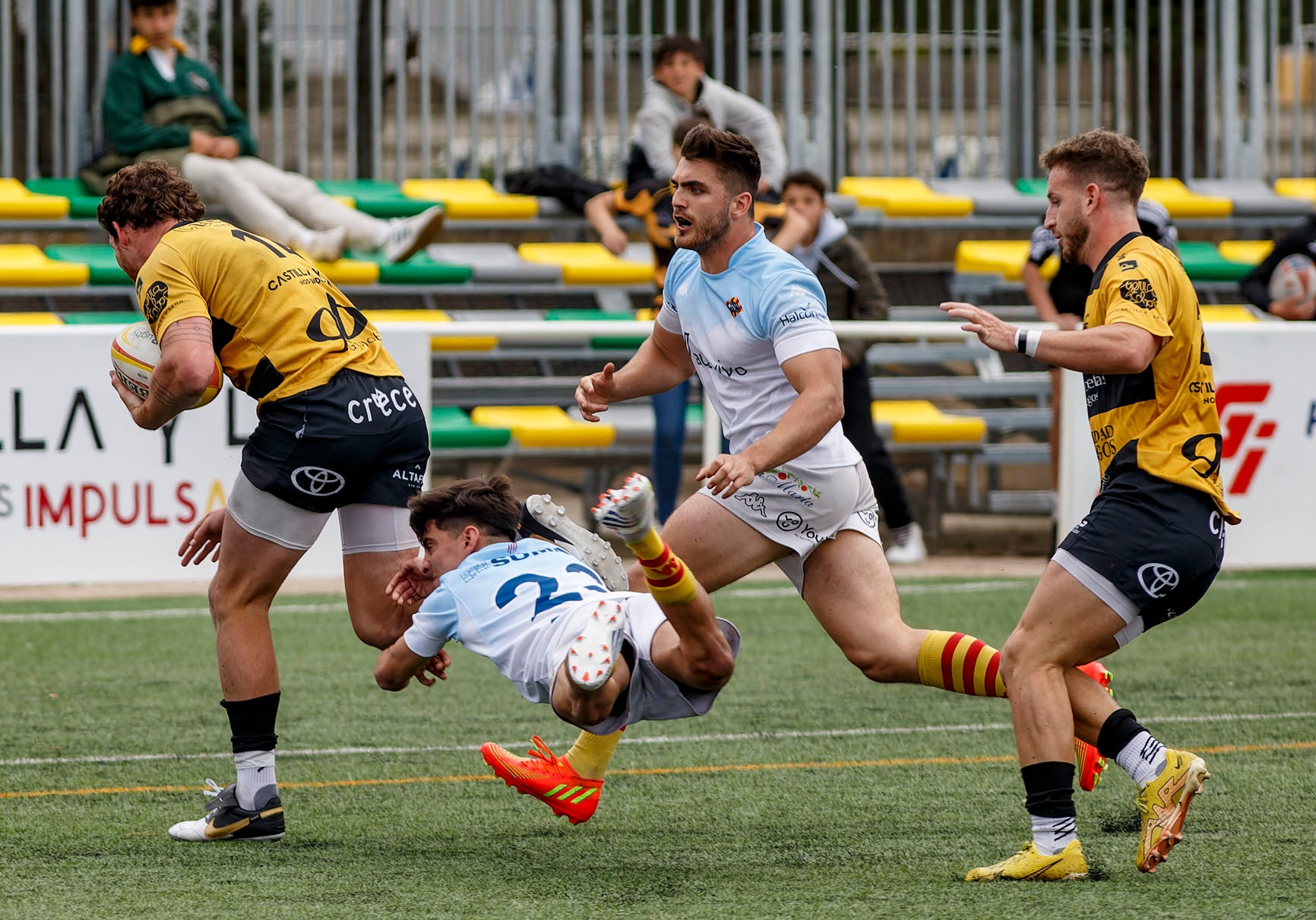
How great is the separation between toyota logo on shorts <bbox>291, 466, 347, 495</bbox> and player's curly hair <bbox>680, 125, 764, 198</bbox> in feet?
4.12

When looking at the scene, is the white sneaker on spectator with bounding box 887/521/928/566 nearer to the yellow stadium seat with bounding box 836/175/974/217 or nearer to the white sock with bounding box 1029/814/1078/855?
the yellow stadium seat with bounding box 836/175/974/217

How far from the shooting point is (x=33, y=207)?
483 inches

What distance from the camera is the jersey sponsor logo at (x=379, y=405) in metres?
4.85

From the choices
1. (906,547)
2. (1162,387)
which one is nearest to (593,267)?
(906,547)

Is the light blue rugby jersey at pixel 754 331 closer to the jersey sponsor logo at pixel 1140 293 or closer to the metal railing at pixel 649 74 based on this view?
the jersey sponsor logo at pixel 1140 293

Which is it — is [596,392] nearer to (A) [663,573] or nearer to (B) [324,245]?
(A) [663,573]

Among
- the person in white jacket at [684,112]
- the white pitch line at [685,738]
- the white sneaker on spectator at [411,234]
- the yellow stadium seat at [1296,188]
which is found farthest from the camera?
the yellow stadium seat at [1296,188]

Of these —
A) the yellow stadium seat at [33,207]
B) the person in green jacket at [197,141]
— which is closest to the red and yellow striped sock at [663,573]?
the person in green jacket at [197,141]

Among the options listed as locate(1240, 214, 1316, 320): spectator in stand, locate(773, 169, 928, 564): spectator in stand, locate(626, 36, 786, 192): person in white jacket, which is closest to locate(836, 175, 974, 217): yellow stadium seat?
locate(626, 36, 786, 192): person in white jacket

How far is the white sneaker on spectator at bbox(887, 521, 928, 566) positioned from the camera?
1052 cm

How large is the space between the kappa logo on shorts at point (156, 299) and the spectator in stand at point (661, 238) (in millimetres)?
4758

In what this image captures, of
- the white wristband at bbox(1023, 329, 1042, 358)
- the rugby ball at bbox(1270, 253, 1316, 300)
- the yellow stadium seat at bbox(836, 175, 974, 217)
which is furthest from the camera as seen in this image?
the yellow stadium seat at bbox(836, 175, 974, 217)

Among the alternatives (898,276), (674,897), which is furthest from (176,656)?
(898,276)

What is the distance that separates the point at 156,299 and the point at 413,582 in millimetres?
978
